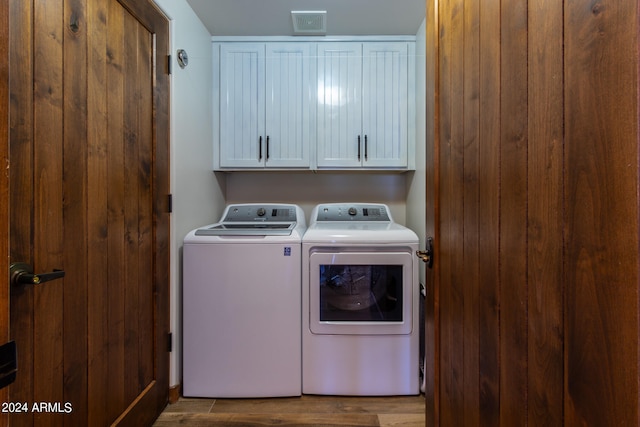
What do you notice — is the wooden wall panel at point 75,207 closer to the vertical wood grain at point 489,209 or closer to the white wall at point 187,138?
the white wall at point 187,138

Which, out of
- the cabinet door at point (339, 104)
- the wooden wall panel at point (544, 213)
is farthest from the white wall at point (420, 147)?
the wooden wall panel at point (544, 213)

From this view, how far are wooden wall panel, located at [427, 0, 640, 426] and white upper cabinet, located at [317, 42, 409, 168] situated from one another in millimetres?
1254

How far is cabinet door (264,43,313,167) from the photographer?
2107 millimetres

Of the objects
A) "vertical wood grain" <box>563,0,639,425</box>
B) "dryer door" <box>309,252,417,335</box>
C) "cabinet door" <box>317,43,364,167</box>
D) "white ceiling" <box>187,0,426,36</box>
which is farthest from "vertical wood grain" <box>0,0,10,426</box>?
"cabinet door" <box>317,43,364,167</box>

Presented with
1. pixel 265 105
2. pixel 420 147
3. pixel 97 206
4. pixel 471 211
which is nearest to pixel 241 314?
pixel 97 206

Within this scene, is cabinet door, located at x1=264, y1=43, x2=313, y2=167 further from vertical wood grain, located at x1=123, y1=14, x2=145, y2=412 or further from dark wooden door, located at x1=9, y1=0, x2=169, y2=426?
vertical wood grain, located at x1=123, y1=14, x2=145, y2=412

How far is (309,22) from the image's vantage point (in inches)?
76.0

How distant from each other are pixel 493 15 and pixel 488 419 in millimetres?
932

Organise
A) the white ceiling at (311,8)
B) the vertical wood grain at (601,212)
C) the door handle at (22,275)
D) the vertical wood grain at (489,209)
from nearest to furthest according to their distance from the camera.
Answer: the vertical wood grain at (601,212)
the vertical wood grain at (489,209)
the door handle at (22,275)
the white ceiling at (311,8)

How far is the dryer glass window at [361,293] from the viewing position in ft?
5.50

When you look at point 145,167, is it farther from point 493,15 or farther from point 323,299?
point 493,15

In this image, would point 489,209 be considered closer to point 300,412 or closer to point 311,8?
point 300,412

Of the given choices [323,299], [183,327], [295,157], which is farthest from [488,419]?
[295,157]

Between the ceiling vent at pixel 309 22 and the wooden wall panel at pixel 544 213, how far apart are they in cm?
123
